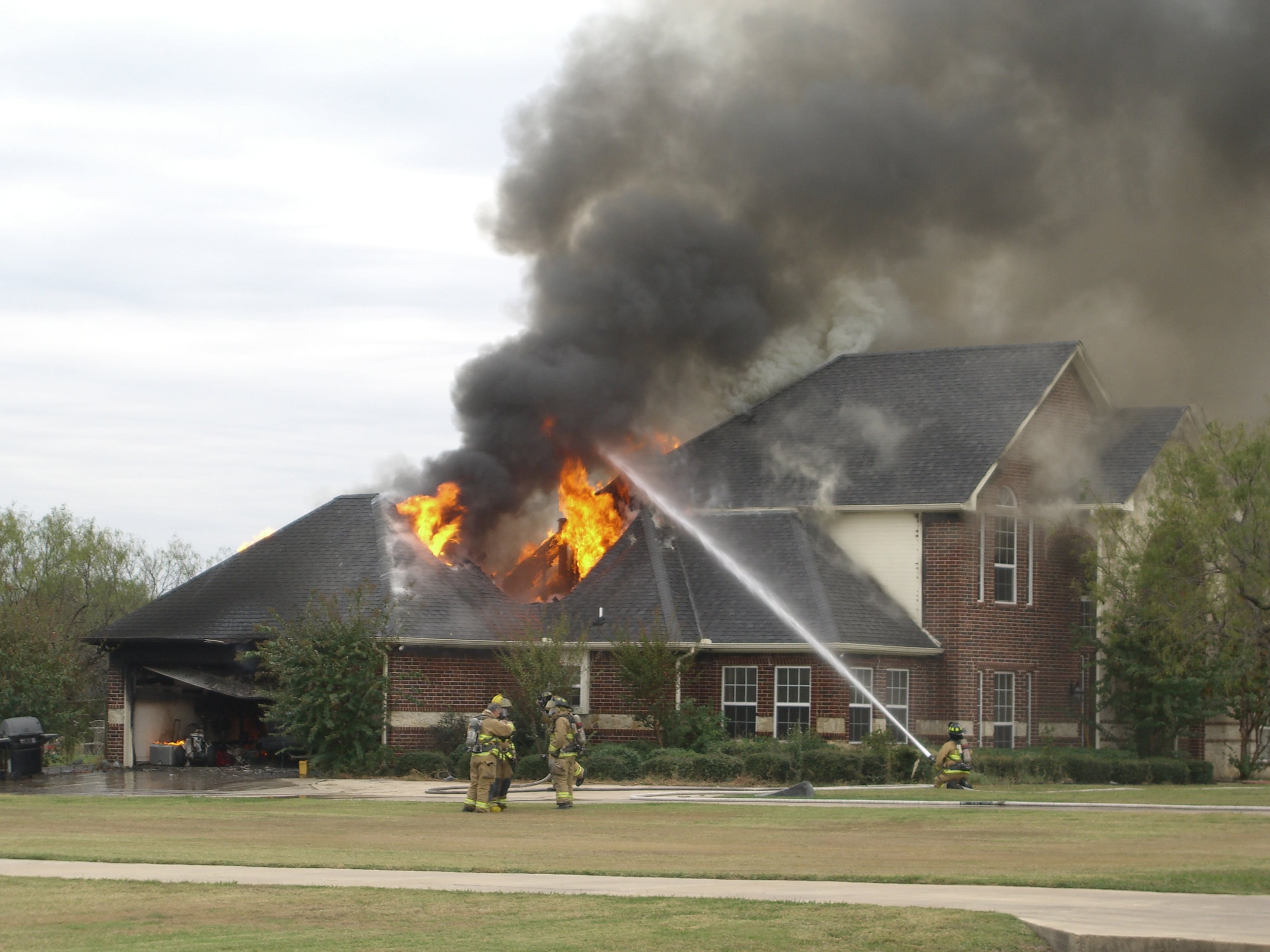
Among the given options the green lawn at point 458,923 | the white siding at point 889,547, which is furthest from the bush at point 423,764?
the green lawn at point 458,923

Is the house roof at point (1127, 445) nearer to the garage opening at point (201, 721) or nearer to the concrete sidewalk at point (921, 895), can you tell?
the garage opening at point (201, 721)

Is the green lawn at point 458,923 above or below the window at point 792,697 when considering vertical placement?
below

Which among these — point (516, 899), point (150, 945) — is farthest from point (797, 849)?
point (150, 945)

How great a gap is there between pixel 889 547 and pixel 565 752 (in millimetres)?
13468

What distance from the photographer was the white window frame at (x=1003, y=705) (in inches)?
1410

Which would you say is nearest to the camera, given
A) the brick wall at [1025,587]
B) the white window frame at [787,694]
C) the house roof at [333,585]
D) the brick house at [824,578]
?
the white window frame at [787,694]

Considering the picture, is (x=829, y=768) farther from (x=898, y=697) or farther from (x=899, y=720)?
(x=898, y=697)

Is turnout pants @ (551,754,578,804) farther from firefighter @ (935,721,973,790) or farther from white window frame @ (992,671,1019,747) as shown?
white window frame @ (992,671,1019,747)

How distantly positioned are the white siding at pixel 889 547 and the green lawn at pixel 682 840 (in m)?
12.2

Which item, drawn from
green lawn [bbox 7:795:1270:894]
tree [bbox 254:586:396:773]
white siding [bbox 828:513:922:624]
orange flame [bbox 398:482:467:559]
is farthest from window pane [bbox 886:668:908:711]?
green lawn [bbox 7:795:1270:894]

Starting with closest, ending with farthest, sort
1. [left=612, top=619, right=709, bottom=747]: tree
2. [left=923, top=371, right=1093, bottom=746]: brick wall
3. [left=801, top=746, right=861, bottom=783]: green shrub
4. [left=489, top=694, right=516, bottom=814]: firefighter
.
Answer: [left=489, top=694, right=516, bottom=814]: firefighter < [left=801, top=746, right=861, bottom=783]: green shrub < [left=612, top=619, right=709, bottom=747]: tree < [left=923, top=371, right=1093, bottom=746]: brick wall

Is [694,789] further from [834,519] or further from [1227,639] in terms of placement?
[1227,639]

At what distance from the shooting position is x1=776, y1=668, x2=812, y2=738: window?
3256cm

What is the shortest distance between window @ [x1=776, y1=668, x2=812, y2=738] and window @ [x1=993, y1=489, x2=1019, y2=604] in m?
5.49
